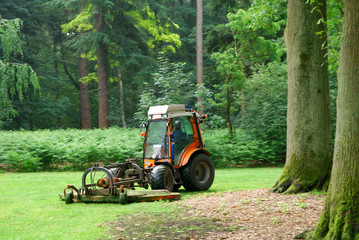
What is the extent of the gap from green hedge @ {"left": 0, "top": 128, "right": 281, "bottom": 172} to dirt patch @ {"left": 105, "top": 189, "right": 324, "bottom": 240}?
9903 millimetres

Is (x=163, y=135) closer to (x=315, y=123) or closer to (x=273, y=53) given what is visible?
(x=315, y=123)

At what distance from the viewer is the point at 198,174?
11758 millimetres

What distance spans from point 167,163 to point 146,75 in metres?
19.7

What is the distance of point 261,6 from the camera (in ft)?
45.7

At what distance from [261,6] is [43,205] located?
9.30m

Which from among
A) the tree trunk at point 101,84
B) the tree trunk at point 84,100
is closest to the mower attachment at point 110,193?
the tree trunk at point 101,84

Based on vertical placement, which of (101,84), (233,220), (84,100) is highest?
(101,84)

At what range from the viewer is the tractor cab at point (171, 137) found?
1123cm

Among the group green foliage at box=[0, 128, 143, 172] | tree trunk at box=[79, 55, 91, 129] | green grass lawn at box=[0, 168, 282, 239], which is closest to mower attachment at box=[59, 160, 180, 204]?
green grass lawn at box=[0, 168, 282, 239]

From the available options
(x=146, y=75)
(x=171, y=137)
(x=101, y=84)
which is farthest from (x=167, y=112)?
(x=146, y=75)

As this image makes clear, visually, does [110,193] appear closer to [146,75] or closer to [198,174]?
[198,174]

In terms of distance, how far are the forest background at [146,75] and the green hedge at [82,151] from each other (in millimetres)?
48

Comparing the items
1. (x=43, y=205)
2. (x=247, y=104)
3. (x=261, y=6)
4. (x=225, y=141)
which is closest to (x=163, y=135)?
(x=43, y=205)

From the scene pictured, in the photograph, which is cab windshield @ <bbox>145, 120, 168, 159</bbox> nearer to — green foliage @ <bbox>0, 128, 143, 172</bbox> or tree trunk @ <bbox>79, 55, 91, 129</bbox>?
green foliage @ <bbox>0, 128, 143, 172</bbox>
